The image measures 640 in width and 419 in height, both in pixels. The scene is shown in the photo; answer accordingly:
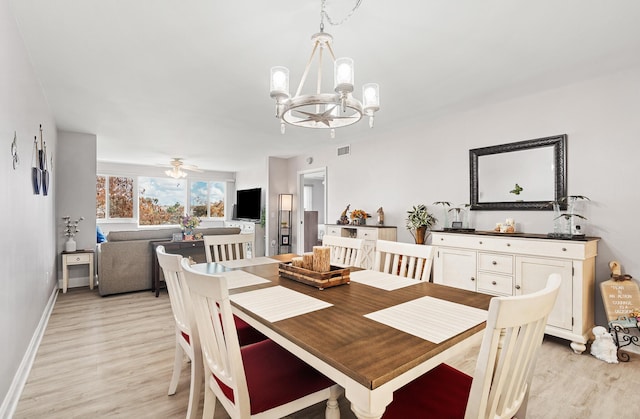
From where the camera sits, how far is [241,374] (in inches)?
46.3

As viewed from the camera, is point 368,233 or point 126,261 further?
point 368,233

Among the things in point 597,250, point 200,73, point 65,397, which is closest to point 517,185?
point 597,250

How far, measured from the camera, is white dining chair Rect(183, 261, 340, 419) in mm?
1162

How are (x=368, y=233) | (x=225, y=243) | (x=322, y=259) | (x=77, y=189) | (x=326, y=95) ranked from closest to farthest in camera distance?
(x=326, y=95), (x=322, y=259), (x=225, y=243), (x=368, y=233), (x=77, y=189)

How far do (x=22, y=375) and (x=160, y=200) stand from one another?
25.1ft

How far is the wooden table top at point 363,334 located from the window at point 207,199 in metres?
8.82

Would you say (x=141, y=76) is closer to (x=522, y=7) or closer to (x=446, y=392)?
(x=522, y=7)

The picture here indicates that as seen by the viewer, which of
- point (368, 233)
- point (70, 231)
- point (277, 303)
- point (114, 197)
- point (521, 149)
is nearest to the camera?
point (277, 303)

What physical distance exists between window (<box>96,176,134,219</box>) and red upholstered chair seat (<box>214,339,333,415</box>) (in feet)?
28.4

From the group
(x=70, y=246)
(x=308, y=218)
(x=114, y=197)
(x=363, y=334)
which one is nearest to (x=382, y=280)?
(x=363, y=334)

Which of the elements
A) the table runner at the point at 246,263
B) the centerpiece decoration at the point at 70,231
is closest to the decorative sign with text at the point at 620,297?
the table runner at the point at 246,263

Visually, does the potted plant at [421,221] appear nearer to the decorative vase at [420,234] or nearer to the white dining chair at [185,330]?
the decorative vase at [420,234]

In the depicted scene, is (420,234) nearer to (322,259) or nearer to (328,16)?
(322,259)

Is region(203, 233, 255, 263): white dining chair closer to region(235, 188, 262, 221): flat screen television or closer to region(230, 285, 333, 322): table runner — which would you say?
region(230, 285, 333, 322): table runner
